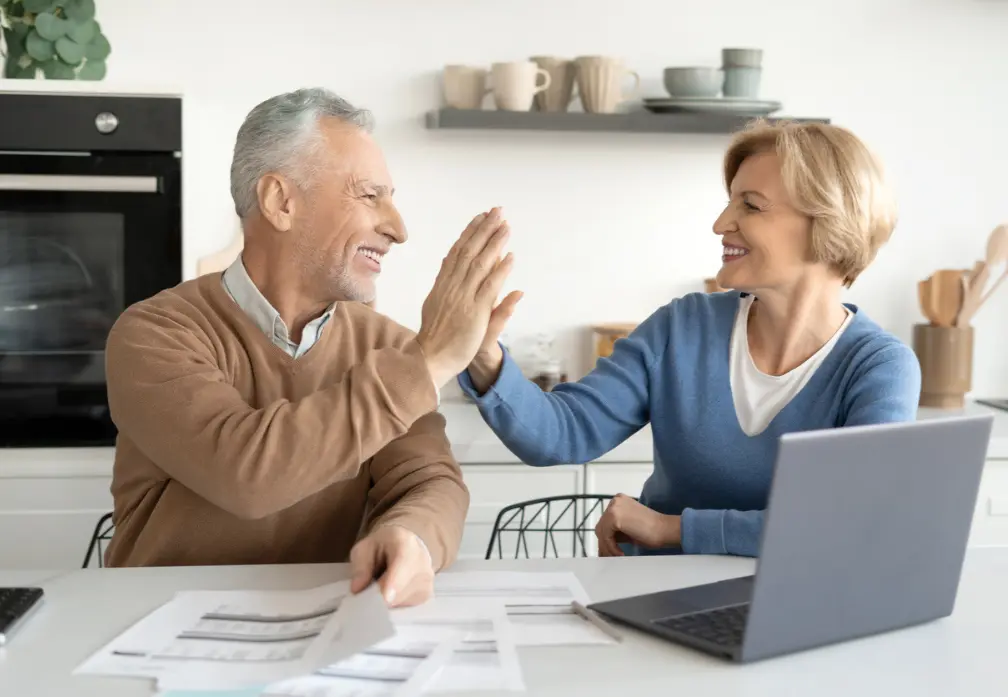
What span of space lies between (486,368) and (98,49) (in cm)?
177

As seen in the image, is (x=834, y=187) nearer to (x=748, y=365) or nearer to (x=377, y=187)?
(x=748, y=365)

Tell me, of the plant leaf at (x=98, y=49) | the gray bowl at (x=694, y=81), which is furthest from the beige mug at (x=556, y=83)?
the plant leaf at (x=98, y=49)

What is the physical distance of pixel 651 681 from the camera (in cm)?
126

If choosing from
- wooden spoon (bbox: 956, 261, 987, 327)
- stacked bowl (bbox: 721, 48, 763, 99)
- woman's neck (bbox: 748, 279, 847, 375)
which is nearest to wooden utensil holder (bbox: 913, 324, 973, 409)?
wooden spoon (bbox: 956, 261, 987, 327)

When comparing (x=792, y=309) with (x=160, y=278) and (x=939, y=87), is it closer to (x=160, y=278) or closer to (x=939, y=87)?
(x=160, y=278)

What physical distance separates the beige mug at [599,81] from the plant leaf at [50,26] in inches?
52.6

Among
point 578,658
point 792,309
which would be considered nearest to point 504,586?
point 578,658

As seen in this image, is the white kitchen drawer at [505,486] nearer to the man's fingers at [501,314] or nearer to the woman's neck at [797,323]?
the woman's neck at [797,323]

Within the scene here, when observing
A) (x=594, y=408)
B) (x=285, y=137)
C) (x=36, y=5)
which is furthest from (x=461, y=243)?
(x=36, y=5)

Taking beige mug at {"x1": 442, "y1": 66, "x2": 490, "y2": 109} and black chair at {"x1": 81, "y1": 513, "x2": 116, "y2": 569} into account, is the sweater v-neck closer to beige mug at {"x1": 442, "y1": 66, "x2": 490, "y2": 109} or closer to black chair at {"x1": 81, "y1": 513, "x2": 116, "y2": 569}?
black chair at {"x1": 81, "y1": 513, "x2": 116, "y2": 569}

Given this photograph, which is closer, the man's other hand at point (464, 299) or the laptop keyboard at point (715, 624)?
the laptop keyboard at point (715, 624)

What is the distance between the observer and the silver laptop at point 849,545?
1266 millimetres

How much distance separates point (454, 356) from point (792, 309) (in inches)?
26.6

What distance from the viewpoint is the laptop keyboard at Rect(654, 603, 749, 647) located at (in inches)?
53.7
